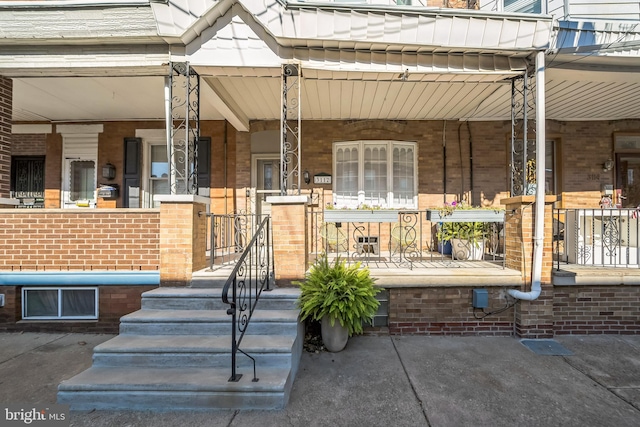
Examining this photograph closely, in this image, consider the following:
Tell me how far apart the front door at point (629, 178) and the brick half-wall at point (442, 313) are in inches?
207

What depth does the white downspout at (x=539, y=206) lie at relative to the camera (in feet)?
13.1

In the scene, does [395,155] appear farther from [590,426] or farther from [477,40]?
[590,426]

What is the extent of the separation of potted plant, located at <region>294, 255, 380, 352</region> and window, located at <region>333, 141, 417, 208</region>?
336 centimetres

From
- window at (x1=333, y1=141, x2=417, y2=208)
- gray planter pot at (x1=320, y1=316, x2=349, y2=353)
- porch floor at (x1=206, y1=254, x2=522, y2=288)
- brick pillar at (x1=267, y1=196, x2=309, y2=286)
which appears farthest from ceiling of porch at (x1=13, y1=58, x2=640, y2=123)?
gray planter pot at (x1=320, y1=316, x2=349, y2=353)

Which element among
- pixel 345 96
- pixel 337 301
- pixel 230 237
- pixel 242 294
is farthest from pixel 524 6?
pixel 230 237

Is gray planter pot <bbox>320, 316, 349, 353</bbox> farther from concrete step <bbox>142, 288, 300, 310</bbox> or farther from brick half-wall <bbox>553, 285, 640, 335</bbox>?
brick half-wall <bbox>553, 285, 640, 335</bbox>

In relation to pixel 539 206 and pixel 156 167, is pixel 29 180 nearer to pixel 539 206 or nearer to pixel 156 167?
pixel 156 167

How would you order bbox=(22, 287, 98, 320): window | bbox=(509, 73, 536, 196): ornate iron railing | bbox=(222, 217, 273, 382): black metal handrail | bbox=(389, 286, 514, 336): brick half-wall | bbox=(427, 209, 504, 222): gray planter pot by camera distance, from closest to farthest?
bbox=(222, 217, 273, 382): black metal handrail, bbox=(389, 286, 514, 336): brick half-wall, bbox=(509, 73, 536, 196): ornate iron railing, bbox=(22, 287, 98, 320): window, bbox=(427, 209, 504, 222): gray planter pot

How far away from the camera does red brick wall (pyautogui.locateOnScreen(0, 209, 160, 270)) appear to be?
426cm

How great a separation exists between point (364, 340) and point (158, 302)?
2.60 metres

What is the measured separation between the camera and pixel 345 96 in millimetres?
5484

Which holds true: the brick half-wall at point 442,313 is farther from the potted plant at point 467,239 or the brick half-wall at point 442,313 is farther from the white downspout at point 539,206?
the potted plant at point 467,239

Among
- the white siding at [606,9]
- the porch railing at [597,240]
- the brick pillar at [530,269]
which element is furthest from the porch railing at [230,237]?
the white siding at [606,9]

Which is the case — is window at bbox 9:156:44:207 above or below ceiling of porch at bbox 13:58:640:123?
below
